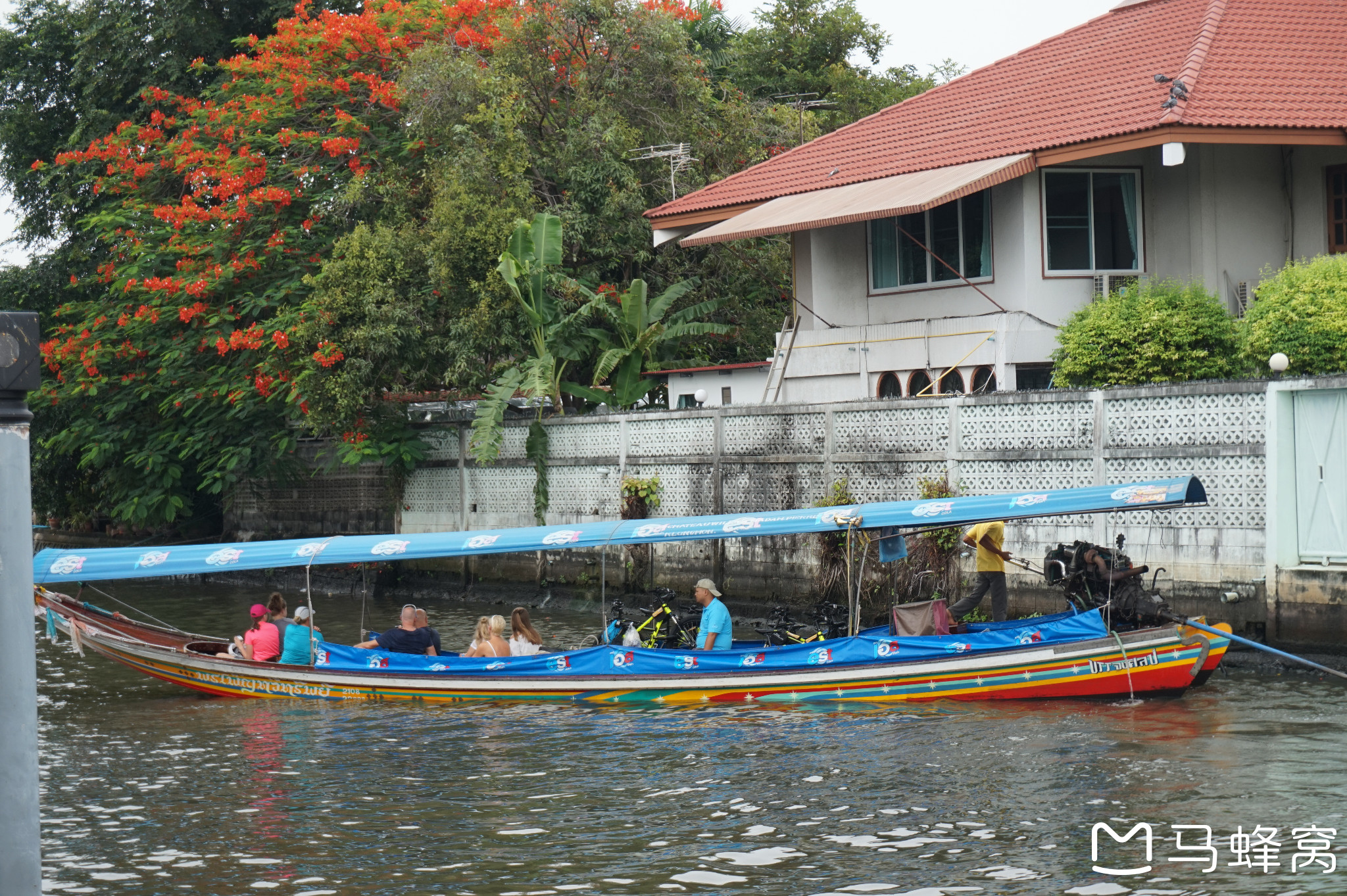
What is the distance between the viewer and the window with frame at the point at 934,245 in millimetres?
21844

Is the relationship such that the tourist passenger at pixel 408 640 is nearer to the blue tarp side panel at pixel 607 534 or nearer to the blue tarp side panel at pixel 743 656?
the blue tarp side panel at pixel 743 656

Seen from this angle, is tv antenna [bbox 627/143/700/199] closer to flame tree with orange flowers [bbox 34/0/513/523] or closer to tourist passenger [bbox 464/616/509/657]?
flame tree with orange flowers [bbox 34/0/513/523]

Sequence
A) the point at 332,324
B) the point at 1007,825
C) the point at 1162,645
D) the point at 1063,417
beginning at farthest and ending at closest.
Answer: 1. the point at 332,324
2. the point at 1063,417
3. the point at 1162,645
4. the point at 1007,825

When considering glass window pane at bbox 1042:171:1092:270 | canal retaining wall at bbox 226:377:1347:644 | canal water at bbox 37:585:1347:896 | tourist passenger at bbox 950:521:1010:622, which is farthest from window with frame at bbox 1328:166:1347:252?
canal water at bbox 37:585:1347:896

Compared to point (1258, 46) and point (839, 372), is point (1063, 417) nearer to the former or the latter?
point (839, 372)

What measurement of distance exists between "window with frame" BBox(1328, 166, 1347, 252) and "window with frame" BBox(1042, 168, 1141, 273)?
2786 millimetres

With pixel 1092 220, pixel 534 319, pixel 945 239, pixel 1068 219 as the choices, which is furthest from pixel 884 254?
pixel 534 319

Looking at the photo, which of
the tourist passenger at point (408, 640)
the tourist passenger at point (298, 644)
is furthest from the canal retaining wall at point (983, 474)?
the tourist passenger at point (298, 644)

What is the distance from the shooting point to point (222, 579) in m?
34.0

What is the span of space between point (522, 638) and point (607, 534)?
1.92 meters

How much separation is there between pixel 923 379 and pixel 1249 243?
531 centimetres

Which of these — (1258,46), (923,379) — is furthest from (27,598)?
(1258,46)

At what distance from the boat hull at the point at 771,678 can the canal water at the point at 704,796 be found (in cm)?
21

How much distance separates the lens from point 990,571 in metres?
16.3
